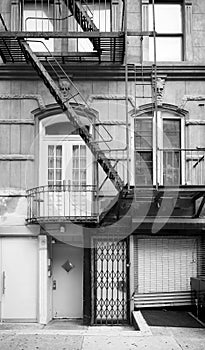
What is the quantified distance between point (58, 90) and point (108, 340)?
597cm

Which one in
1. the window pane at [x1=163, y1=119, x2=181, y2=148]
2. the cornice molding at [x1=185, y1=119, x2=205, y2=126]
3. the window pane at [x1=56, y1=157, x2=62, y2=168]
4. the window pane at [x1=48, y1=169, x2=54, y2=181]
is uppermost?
the cornice molding at [x1=185, y1=119, x2=205, y2=126]

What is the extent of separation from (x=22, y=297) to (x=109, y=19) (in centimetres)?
792

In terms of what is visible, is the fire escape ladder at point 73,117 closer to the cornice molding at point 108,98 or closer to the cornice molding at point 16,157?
the cornice molding at point 108,98

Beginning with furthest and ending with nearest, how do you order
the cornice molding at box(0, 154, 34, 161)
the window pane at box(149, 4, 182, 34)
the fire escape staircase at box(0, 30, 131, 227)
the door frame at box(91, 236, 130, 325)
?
1. the window pane at box(149, 4, 182, 34)
2. the cornice molding at box(0, 154, 34, 161)
3. the door frame at box(91, 236, 130, 325)
4. the fire escape staircase at box(0, 30, 131, 227)

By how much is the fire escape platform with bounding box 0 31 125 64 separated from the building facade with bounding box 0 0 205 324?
0.19 ft

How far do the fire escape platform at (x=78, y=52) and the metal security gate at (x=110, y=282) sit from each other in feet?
16.0

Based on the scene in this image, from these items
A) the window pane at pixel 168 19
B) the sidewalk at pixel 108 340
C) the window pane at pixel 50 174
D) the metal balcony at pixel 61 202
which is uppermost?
the window pane at pixel 168 19

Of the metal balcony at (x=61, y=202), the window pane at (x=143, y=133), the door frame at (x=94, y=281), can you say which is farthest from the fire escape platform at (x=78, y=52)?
the door frame at (x=94, y=281)

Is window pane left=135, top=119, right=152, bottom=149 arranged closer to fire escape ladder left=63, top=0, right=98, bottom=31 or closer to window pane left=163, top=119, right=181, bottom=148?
window pane left=163, top=119, right=181, bottom=148

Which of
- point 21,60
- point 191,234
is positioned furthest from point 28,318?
point 21,60

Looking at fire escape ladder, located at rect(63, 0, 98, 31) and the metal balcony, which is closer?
fire escape ladder, located at rect(63, 0, 98, 31)

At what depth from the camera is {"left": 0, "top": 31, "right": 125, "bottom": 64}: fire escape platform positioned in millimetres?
13562

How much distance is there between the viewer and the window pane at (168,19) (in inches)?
615

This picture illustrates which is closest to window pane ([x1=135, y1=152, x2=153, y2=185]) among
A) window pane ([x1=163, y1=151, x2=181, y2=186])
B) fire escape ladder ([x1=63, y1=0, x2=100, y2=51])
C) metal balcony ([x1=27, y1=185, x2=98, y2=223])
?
window pane ([x1=163, y1=151, x2=181, y2=186])
